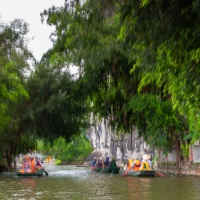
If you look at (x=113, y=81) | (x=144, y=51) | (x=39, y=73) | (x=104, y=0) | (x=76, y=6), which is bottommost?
(x=144, y=51)

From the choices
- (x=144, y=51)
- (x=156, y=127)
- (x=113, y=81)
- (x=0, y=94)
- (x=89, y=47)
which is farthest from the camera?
(x=156, y=127)

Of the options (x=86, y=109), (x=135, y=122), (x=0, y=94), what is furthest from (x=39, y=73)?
(x=0, y=94)

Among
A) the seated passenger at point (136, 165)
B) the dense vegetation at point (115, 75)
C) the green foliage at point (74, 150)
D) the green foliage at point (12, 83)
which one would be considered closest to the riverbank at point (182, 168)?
the dense vegetation at point (115, 75)

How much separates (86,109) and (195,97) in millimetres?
20873

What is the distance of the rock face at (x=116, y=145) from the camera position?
45.2 m

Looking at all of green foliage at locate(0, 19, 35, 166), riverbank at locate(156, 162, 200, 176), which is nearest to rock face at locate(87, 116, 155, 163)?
riverbank at locate(156, 162, 200, 176)

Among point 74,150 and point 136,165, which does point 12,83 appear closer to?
point 136,165

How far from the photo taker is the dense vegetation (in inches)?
261

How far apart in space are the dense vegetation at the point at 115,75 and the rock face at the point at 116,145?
1374cm

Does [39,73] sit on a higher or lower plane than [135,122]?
higher

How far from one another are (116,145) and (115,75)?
1362 inches

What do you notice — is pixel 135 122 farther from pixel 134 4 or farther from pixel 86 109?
pixel 134 4

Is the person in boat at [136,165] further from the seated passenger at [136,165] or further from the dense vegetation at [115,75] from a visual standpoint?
the dense vegetation at [115,75]

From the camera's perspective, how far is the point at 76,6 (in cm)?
983
